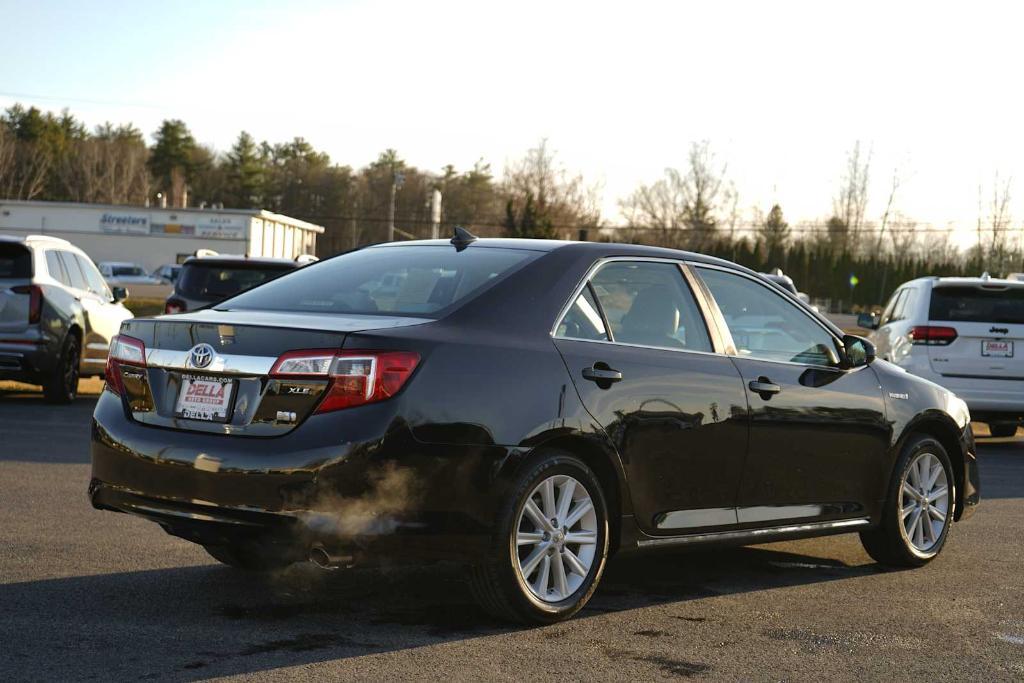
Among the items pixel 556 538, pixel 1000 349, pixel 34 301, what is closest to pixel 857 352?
pixel 556 538

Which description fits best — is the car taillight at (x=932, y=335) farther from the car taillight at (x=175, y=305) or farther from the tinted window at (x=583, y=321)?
the tinted window at (x=583, y=321)

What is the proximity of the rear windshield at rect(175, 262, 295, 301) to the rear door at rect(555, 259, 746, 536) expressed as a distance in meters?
10.8

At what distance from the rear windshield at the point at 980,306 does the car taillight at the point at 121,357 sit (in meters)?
10.6

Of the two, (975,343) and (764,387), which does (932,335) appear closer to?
(975,343)

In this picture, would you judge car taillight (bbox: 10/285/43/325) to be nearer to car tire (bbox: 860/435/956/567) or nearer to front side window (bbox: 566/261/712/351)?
front side window (bbox: 566/261/712/351)

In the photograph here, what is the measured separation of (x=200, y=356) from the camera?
5270mm

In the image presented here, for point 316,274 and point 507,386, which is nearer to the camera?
point 507,386

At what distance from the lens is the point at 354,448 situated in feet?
16.3

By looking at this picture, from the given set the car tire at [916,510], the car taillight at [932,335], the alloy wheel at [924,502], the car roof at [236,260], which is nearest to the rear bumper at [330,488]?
the car tire at [916,510]

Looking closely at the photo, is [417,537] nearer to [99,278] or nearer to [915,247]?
[99,278]

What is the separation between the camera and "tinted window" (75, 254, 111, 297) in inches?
656

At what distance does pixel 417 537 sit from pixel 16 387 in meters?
14.5

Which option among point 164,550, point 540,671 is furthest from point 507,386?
point 164,550

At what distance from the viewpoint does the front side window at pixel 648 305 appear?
6102 mm
